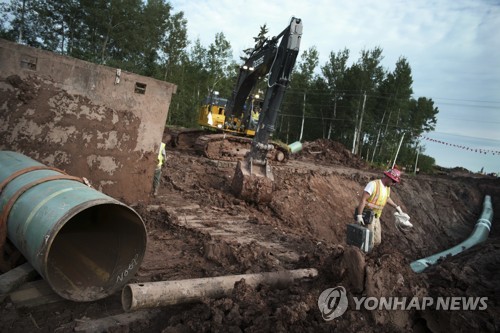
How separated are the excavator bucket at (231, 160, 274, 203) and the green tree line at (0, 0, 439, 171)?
24816mm

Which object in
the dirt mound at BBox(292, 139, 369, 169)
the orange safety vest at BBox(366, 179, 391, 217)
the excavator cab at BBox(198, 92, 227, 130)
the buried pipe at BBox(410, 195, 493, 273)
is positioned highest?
the excavator cab at BBox(198, 92, 227, 130)

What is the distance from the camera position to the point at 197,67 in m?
36.6

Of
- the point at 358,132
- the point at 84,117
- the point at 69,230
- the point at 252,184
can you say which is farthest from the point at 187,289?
the point at 358,132

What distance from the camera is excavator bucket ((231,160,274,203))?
333 inches

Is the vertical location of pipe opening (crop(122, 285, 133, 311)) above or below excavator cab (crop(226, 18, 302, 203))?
below

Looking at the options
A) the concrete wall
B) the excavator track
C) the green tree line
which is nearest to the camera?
the concrete wall

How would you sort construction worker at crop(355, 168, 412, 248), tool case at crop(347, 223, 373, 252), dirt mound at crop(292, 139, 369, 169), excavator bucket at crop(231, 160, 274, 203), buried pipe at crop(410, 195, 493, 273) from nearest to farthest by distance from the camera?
tool case at crop(347, 223, 373, 252) → construction worker at crop(355, 168, 412, 248) → buried pipe at crop(410, 195, 493, 273) → excavator bucket at crop(231, 160, 274, 203) → dirt mound at crop(292, 139, 369, 169)

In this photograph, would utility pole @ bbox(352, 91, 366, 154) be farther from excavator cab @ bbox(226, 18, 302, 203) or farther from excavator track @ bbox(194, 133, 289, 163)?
excavator cab @ bbox(226, 18, 302, 203)

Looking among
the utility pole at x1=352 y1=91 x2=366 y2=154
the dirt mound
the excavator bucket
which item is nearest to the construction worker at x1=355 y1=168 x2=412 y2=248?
the excavator bucket

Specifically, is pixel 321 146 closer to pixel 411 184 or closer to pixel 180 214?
pixel 411 184

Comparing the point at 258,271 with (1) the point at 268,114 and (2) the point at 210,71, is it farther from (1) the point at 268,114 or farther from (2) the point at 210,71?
(2) the point at 210,71

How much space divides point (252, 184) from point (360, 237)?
13.7 ft

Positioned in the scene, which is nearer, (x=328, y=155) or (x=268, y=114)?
(x=268, y=114)

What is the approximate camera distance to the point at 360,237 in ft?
15.0
